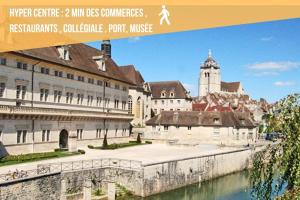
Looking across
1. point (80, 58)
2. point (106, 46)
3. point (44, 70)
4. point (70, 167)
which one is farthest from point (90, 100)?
point (70, 167)

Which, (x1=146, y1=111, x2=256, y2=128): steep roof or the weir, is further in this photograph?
(x1=146, y1=111, x2=256, y2=128): steep roof

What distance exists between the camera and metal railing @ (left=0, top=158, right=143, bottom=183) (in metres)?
22.9

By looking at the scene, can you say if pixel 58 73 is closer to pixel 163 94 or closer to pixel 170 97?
pixel 170 97

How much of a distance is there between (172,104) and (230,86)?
276 feet

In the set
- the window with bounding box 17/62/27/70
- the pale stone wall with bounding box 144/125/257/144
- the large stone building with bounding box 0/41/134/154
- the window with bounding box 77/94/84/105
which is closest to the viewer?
the large stone building with bounding box 0/41/134/154

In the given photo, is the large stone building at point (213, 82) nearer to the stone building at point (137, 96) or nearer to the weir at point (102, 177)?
the stone building at point (137, 96)

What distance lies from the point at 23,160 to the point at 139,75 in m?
49.2

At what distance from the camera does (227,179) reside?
41062 mm

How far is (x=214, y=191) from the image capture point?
35094 millimetres

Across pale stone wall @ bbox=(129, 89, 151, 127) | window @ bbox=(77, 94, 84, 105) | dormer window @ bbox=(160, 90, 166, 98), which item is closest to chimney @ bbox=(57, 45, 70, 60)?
window @ bbox=(77, 94, 84, 105)

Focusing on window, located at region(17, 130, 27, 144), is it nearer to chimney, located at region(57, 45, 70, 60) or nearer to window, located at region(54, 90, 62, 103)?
window, located at region(54, 90, 62, 103)

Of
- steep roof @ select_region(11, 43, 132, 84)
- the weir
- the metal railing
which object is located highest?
steep roof @ select_region(11, 43, 132, 84)

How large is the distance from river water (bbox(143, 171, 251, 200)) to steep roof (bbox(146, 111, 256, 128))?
2019 centimetres

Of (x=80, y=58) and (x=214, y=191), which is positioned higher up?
(x=80, y=58)
